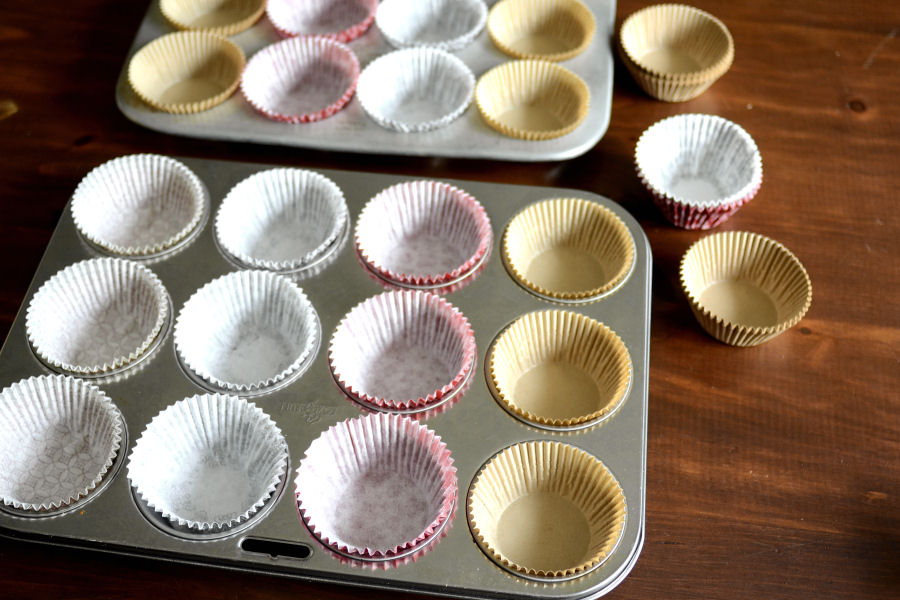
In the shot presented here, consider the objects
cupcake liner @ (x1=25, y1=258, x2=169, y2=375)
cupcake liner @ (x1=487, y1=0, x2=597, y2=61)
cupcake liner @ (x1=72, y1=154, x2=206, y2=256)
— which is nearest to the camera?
cupcake liner @ (x1=25, y1=258, x2=169, y2=375)

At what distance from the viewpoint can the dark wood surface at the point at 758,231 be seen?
1.03 m

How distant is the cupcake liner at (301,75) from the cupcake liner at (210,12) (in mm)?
116

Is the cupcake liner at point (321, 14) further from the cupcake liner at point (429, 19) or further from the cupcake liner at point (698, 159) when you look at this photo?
the cupcake liner at point (698, 159)

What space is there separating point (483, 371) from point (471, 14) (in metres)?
0.73

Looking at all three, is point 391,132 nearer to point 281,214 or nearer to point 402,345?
point 281,214

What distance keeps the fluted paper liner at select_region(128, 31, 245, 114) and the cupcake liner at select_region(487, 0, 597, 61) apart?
456 mm

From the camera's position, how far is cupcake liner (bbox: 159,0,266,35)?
154cm

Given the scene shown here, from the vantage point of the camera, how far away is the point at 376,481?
3.61 feet

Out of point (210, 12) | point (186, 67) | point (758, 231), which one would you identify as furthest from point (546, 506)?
point (210, 12)

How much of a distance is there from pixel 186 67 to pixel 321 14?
27cm

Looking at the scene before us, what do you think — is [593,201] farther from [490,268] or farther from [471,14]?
[471,14]

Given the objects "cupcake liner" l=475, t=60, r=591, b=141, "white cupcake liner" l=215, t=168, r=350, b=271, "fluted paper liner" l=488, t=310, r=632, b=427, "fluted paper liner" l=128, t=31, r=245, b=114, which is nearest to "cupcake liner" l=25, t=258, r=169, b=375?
"white cupcake liner" l=215, t=168, r=350, b=271

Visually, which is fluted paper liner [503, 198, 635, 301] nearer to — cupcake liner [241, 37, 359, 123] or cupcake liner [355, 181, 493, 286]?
cupcake liner [355, 181, 493, 286]

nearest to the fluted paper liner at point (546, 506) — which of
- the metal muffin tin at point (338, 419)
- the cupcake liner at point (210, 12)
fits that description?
the metal muffin tin at point (338, 419)
